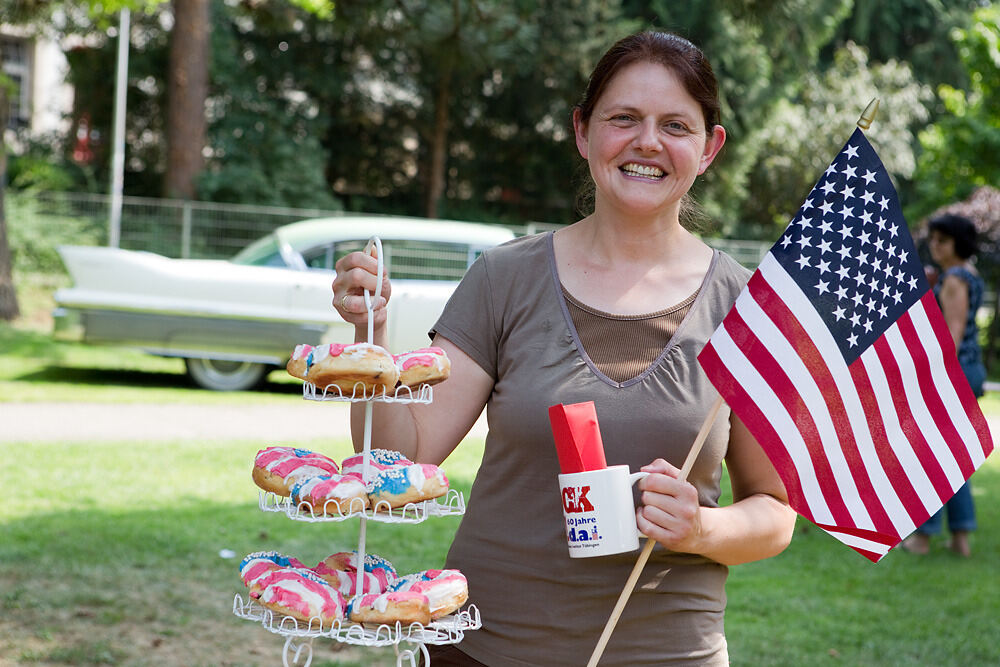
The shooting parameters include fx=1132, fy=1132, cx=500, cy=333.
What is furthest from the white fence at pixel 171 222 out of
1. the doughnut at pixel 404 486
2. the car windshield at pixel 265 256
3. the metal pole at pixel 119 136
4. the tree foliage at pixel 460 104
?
the doughnut at pixel 404 486

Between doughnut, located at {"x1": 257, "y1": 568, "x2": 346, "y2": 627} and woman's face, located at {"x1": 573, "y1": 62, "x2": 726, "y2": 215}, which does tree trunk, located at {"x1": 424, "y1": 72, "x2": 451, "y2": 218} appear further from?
doughnut, located at {"x1": 257, "y1": 568, "x2": 346, "y2": 627}

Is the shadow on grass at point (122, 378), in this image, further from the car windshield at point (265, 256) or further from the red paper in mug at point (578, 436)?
the red paper in mug at point (578, 436)

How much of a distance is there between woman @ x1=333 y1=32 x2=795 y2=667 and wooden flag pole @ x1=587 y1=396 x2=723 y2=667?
43mm

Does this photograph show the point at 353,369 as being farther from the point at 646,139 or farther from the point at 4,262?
the point at 4,262

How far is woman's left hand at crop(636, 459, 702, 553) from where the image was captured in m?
2.00

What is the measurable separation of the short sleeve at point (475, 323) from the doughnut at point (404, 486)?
0.35 m

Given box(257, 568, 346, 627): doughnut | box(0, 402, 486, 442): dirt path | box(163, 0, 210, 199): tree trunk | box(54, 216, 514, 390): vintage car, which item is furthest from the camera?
box(163, 0, 210, 199): tree trunk

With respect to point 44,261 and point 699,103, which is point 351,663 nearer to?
point 699,103

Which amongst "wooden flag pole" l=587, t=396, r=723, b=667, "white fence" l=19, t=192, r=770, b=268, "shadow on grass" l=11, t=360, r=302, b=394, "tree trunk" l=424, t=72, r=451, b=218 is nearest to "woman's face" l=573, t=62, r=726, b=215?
"wooden flag pole" l=587, t=396, r=723, b=667

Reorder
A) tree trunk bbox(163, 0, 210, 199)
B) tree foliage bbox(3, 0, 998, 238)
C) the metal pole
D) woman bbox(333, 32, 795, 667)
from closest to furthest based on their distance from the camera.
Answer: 1. woman bbox(333, 32, 795, 667)
2. the metal pole
3. tree trunk bbox(163, 0, 210, 199)
4. tree foliage bbox(3, 0, 998, 238)

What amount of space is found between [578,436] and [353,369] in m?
0.40

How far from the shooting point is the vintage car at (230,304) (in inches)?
442

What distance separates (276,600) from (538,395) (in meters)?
0.62

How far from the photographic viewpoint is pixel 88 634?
16.5ft
